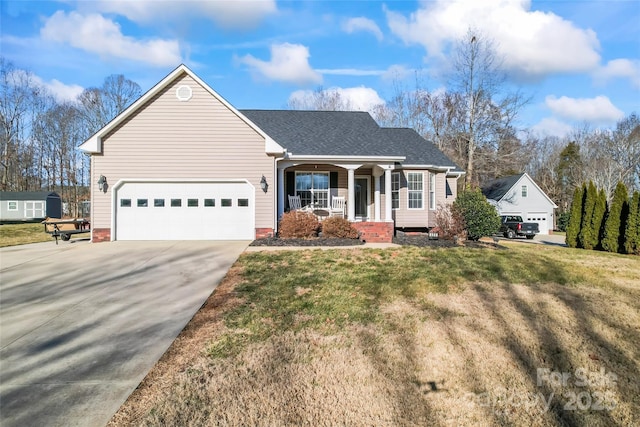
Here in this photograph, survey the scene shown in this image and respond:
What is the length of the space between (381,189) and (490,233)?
5.10 metres

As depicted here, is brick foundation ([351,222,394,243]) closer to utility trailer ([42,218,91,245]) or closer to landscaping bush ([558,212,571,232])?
utility trailer ([42,218,91,245])

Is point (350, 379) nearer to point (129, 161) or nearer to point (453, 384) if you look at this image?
point (453, 384)

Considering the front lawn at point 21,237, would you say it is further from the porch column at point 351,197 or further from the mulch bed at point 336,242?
the porch column at point 351,197

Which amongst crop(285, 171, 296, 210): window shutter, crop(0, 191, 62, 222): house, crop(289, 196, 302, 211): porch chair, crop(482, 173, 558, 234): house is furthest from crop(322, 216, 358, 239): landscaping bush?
crop(0, 191, 62, 222): house

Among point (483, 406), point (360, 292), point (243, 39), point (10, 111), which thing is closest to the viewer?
point (483, 406)

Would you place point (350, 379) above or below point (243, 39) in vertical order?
below

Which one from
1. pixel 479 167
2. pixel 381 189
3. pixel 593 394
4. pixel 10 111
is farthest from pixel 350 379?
pixel 10 111

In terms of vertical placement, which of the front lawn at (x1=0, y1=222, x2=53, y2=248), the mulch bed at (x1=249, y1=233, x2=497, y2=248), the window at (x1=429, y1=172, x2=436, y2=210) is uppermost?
the window at (x1=429, y1=172, x2=436, y2=210)

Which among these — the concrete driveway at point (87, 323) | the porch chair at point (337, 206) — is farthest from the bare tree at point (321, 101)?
the concrete driveway at point (87, 323)

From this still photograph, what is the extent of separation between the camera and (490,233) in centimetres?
1334

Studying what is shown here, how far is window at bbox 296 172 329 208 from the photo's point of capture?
15383 mm

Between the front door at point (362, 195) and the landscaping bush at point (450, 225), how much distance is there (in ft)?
13.1

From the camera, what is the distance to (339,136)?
15.7 meters

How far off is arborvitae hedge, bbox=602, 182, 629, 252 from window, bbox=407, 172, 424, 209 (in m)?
7.41
